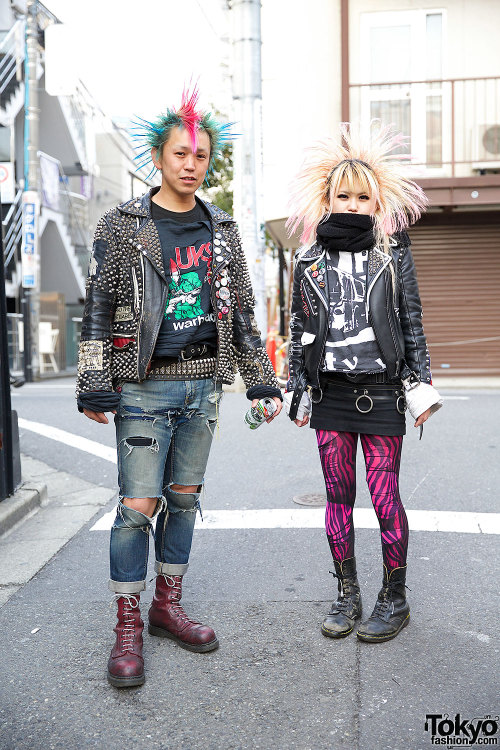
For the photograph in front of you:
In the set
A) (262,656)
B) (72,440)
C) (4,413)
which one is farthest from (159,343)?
(72,440)

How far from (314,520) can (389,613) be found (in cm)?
169

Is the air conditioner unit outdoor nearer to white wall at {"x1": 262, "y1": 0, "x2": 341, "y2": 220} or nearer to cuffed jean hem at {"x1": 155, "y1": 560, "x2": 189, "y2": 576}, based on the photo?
white wall at {"x1": 262, "y1": 0, "x2": 341, "y2": 220}

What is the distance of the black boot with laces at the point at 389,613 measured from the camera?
3008 mm

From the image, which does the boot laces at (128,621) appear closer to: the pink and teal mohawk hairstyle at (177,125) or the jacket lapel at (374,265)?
the jacket lapel at (374,265)

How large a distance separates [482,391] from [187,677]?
10947 mm

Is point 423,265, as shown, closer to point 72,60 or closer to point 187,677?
point 72,60

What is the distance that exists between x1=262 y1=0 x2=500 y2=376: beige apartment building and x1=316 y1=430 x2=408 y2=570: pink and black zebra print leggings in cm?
1316

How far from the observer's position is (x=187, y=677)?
9.02 ft

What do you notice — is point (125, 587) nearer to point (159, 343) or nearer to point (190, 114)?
point (159, 343)

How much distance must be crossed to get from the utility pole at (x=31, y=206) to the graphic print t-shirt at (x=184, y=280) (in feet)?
48.9

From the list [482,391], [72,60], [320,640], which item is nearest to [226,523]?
[320,640]

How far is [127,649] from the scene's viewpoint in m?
2.77

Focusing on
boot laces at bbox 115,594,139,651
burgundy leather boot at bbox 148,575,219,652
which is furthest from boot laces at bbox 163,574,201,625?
boot laces at bbox 115,594,139,651

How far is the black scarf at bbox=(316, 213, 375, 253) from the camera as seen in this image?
9.99ft
